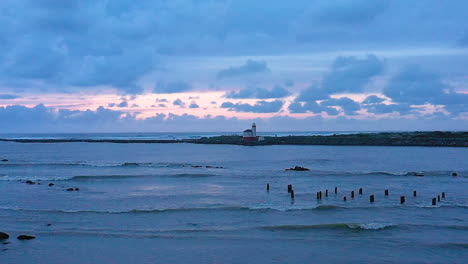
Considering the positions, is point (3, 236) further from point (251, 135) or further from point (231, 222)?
point (251, 135)

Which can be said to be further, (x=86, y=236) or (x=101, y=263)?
(x=86, y=236)

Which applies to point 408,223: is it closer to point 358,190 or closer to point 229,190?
point 358,190

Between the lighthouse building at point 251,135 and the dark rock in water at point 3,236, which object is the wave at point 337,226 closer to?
the dark rock in water at point 3,236

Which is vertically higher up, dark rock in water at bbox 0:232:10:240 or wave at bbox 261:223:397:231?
dark rock in water at bbox 0:232:10:240

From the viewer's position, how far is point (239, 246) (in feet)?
52.2

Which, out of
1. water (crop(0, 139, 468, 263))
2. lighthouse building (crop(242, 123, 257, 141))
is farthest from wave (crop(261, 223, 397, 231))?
lighthouse building (crop(242, 123, 257, 141))

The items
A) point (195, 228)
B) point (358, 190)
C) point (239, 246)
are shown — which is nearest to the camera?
point (239, 246)

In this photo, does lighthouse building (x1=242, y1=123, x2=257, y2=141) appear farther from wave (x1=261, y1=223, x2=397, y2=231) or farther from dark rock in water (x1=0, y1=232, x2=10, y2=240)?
dark rock in water (x1=0, y1=232, x2=10, y2=240)

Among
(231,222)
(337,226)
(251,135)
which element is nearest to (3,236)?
(231,222)

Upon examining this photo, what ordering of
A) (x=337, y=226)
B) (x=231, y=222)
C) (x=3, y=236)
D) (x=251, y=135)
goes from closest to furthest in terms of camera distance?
(x=3, y=236) → (x=337, y=226) → (x=231, y=222) → (x=251, y=135)

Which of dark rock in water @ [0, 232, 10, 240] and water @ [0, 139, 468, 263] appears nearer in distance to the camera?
water @ [0, 139, 468, 263]

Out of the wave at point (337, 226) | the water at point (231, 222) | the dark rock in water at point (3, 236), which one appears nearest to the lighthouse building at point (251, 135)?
the water at point (231, 222)

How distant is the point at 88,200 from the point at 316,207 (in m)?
14.3

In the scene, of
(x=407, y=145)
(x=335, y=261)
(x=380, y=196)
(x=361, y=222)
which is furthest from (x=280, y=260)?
(x=407, y=145)
